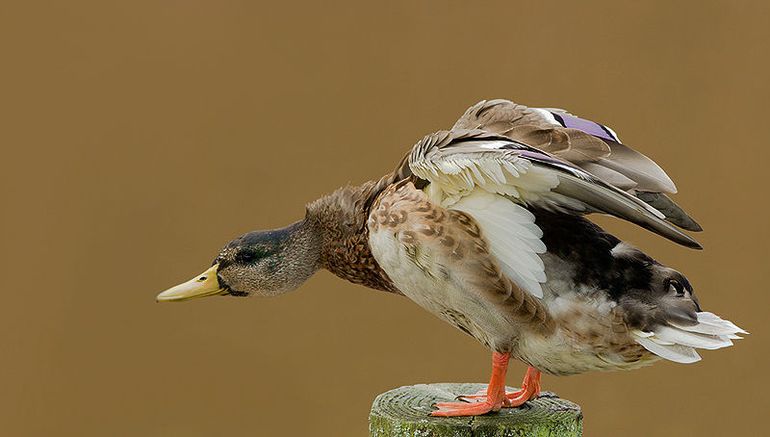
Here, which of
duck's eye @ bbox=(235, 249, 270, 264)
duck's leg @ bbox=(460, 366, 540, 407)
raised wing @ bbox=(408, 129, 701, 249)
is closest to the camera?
raised wing @ bbox=(408, 129, 701, 249)

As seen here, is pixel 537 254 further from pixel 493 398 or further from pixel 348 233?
pixel 348 233

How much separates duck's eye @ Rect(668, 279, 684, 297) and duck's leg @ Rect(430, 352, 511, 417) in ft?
1.22

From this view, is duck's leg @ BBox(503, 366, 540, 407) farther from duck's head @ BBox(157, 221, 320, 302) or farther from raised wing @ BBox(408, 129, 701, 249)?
duck's head @ BBox(157, 221, 320, 302)

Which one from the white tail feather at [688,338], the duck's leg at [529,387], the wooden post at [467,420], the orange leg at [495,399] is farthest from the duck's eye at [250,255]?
the white tail feather at [688,338]

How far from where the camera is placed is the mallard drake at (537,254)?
2.10m

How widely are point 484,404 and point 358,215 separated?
54 cm

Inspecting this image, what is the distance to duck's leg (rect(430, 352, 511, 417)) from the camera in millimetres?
2295

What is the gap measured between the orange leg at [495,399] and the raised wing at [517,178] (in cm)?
38

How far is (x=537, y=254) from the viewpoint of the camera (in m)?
2.17

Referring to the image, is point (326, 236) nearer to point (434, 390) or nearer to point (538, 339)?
point (434, 390)

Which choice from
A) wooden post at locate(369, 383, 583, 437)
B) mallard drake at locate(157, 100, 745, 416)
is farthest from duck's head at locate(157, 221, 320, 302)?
wooden post at locate(369, 383, 583, 437)

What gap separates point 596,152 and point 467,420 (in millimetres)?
644

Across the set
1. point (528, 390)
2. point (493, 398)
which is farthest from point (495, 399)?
point (528, 390)

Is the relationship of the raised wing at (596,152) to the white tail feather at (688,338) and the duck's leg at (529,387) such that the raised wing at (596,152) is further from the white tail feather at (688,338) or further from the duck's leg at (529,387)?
the duck's leg at (529,387)
